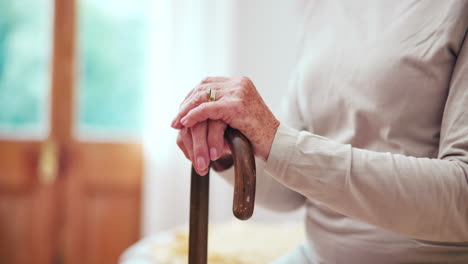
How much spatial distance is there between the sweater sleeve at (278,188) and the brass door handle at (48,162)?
1.97 m

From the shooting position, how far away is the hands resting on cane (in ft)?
1.99

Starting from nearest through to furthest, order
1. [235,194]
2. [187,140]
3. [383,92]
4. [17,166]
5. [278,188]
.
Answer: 1. [235,194]
2. [187,140]
3. [383,92]
4. [278,188]
5. [17,166]

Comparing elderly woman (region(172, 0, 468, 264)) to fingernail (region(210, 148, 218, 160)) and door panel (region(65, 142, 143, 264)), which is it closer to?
fingernail (region(210, 148, 218, 160))

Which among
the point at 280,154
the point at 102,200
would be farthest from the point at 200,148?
the point at 102,200

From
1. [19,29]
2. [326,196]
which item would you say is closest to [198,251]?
[326,196]

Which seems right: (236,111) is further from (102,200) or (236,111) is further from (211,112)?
(102,200)

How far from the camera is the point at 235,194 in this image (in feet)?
1.77

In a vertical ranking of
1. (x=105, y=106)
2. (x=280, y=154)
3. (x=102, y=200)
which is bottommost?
(x=102, y=200)

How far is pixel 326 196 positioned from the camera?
0.63 m

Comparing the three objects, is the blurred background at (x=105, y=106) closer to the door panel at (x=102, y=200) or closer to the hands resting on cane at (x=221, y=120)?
the door panel at (x=102, y=200)

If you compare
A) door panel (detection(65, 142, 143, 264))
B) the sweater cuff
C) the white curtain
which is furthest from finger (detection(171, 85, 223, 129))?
door panel (detection(65, 142, 143, 264))

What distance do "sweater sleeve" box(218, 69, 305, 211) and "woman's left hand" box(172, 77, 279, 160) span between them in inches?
9.6

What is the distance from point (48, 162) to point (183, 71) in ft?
3.18

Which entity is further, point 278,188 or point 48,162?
point 48,162
